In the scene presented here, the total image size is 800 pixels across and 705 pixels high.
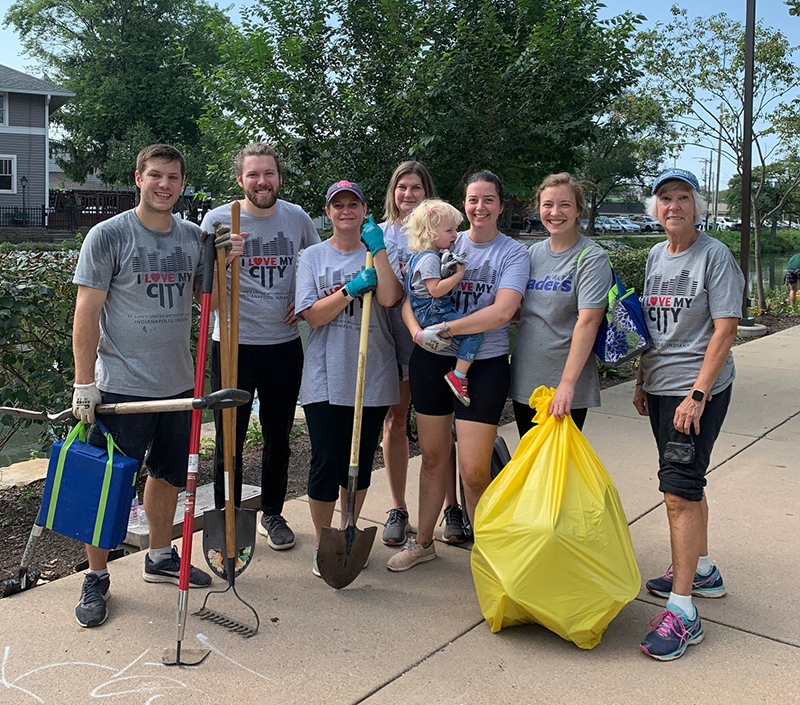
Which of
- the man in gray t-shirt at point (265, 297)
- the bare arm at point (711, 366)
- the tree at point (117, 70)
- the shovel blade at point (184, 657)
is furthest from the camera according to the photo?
the tree at point (117, 70)

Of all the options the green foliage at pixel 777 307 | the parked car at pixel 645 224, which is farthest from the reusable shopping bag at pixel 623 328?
the parked car at pixel 645 224

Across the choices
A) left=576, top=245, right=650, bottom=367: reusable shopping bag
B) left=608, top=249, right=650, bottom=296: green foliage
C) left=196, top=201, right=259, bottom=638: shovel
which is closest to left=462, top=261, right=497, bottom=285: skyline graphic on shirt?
left=576, top=245, right=650, bottom=367: reusable shopping bag

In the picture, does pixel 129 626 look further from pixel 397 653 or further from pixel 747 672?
pixel 747 672

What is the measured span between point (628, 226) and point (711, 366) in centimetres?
5762

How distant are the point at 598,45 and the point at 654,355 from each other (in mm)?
3982

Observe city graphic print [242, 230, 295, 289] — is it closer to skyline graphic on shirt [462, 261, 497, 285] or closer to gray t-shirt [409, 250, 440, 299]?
gray t-shirt [409, 250, 440, 299]

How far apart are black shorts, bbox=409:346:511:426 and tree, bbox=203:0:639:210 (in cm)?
301

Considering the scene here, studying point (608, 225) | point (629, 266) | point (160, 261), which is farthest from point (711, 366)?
point (608, 225)

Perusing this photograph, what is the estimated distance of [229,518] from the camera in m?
3.30

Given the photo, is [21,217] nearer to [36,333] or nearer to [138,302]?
[36,333]

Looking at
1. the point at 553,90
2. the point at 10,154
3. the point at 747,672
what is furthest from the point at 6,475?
the point at 10,154

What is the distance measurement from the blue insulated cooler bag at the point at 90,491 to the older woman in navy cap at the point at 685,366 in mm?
2031

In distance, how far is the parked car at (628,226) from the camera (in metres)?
57.3

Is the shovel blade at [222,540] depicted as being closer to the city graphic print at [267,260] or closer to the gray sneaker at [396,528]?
the gray sneaker at [396,528]
